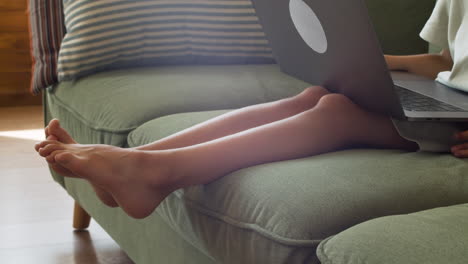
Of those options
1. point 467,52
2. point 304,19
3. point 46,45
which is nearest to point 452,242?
point 304,19

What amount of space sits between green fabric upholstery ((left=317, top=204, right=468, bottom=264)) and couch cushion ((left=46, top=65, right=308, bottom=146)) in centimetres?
70

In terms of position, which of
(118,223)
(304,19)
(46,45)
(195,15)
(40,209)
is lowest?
(40,209)

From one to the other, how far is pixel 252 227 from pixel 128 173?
23 centimetres

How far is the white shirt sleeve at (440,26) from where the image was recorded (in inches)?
57.8

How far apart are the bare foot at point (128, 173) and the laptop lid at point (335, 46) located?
0.97 feet

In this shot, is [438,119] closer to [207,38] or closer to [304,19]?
[304,19]

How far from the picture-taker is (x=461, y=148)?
40.5 inches

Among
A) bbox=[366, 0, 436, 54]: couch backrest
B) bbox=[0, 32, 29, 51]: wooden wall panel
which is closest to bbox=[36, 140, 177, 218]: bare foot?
bbox=[366, 0, 436, 54]: couch backrest

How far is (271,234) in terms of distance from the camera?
841mm

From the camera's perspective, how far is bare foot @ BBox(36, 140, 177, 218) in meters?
1.01

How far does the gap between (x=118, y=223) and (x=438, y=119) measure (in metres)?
0.73

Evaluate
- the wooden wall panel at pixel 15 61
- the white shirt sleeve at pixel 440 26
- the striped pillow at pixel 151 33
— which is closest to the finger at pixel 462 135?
the white shirt sleeve at pixel 440 26

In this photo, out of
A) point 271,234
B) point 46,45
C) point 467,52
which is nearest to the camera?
point 271,234

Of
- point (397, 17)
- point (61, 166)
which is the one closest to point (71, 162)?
point (61, 166)
